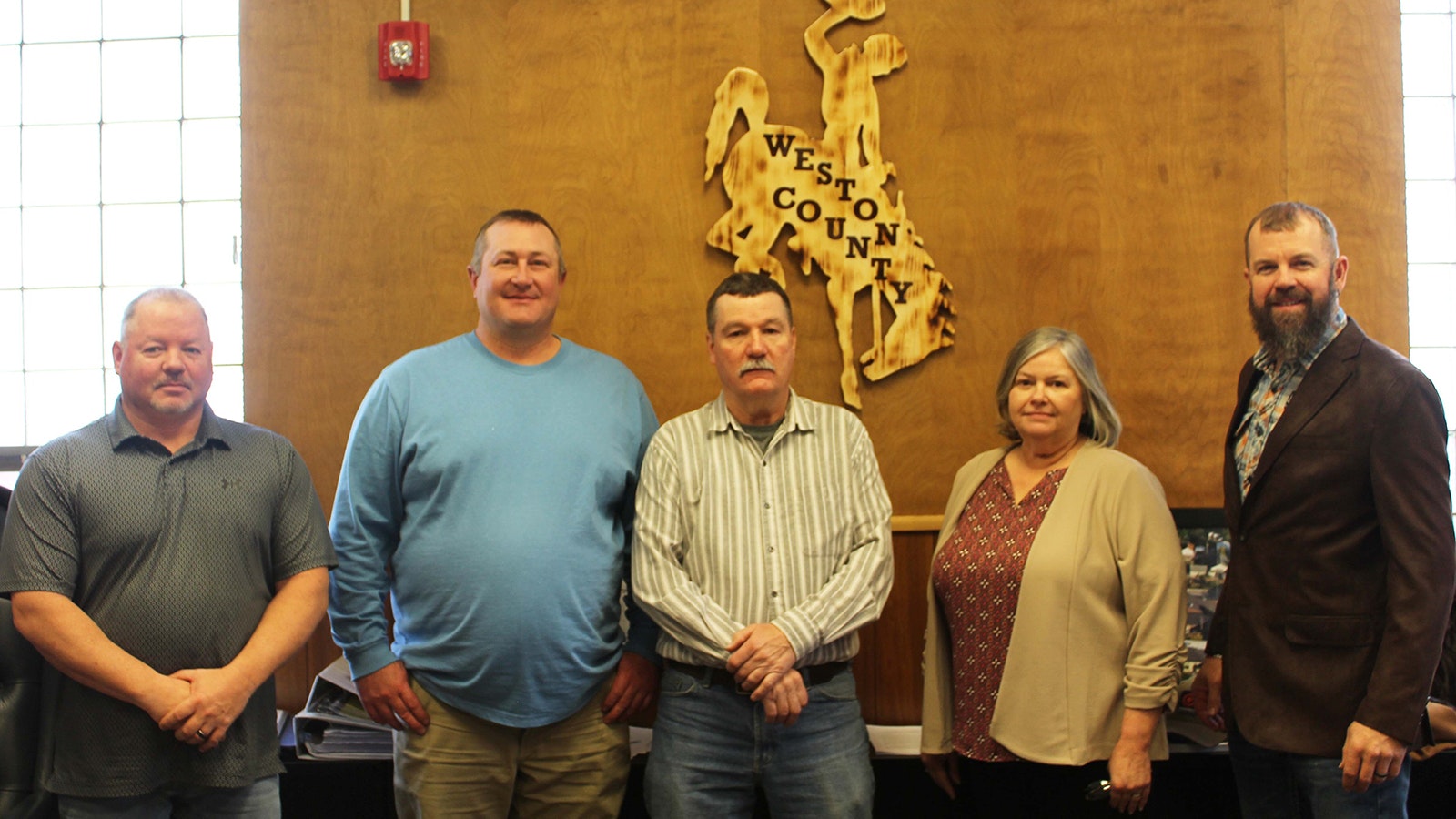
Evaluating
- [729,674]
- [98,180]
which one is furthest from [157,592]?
[98,180]

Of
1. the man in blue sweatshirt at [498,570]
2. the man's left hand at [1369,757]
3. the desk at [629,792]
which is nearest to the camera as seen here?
the man's left hand at [1369,757]

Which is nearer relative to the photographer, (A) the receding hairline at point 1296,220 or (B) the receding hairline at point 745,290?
(A) the receding hairline at point 1296,220

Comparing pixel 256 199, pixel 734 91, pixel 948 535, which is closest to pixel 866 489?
pixel 948 535

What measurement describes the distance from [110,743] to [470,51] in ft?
6.18

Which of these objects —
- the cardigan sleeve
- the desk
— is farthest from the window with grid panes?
the cardigan sleeve

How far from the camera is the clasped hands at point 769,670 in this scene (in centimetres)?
193

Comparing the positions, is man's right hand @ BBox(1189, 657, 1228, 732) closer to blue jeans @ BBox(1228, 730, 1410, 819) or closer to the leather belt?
blue jeans @ BBox(1228, 730, 1410, 819)

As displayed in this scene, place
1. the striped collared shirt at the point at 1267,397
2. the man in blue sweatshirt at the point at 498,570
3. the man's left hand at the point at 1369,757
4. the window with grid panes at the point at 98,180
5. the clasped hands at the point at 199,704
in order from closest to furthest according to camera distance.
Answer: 1. the man's left hand at the point at 1369,757
2. the clasped hands at the point at 199,704
3. the striped collared shirt at the point at 1267,397
4. the man in blue sweatshirt at the point at 498,570
5. the window with grid panes at the point at 98,180

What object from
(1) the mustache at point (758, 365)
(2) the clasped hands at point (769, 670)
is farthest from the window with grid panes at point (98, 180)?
(2) the clasped hands at point (769, 670)

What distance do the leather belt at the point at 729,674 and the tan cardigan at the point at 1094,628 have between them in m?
0.33

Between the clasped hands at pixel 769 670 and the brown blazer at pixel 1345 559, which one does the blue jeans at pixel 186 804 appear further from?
the brown blazer at pixel 1345 559

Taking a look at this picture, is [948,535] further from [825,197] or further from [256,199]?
[256,199]

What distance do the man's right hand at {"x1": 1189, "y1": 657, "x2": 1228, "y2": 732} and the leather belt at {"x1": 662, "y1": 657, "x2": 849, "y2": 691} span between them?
763 mm

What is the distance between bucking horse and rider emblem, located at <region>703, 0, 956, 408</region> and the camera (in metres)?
2.77
